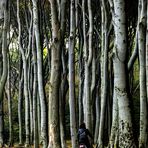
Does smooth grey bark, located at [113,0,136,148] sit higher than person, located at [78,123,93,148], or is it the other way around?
smooth grey bark, located at [113,0,136,148]

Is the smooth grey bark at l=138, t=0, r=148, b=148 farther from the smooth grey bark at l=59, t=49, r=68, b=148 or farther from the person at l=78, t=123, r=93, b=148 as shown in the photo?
the smooth grey bark at l=59, t=49, r=68, b=148

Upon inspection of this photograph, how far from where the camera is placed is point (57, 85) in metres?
10.8

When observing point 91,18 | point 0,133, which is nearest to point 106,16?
point 91,18

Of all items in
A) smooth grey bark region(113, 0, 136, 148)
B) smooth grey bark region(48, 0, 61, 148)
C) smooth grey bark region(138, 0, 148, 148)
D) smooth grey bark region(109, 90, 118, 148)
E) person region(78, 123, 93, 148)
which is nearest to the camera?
smooth grey bark region(113, 0, 136, 148)

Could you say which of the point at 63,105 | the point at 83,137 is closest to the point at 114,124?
the point at 83,137

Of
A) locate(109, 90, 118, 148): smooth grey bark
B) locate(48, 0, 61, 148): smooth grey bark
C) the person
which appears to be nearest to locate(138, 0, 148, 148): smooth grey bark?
locate(109, 90, 118, 148): smooth grey bark

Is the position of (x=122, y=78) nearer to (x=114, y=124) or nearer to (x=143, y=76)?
(x=143, y=76)

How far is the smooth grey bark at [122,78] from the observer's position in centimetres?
876

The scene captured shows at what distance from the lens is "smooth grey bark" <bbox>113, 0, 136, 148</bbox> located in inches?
345

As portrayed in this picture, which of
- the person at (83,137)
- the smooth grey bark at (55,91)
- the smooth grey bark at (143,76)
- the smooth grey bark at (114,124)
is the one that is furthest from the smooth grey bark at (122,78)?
the person at (83,137)

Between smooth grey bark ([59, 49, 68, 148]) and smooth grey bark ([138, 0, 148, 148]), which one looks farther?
smooth grey bark ([59, 49, 68, 148])

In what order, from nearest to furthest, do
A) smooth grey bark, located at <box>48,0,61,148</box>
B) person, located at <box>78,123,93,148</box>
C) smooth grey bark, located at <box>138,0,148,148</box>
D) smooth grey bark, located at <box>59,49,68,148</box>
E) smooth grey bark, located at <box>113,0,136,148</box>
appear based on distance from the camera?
smooth grey bark, located at <box>113,0,136,148</box> < smooth grey bark, located at <box>48,0,61,148</box> < smooth grey bark, located at <box>138,0,148,148</box> < person, located at <box>78,123,93,148</box> < smooth grey bark, located at <box>59,49,68,148</box>

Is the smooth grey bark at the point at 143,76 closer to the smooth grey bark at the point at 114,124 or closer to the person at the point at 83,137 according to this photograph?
the smooth grey bark at the point at 114,124

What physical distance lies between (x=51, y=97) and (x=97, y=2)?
364 inches
